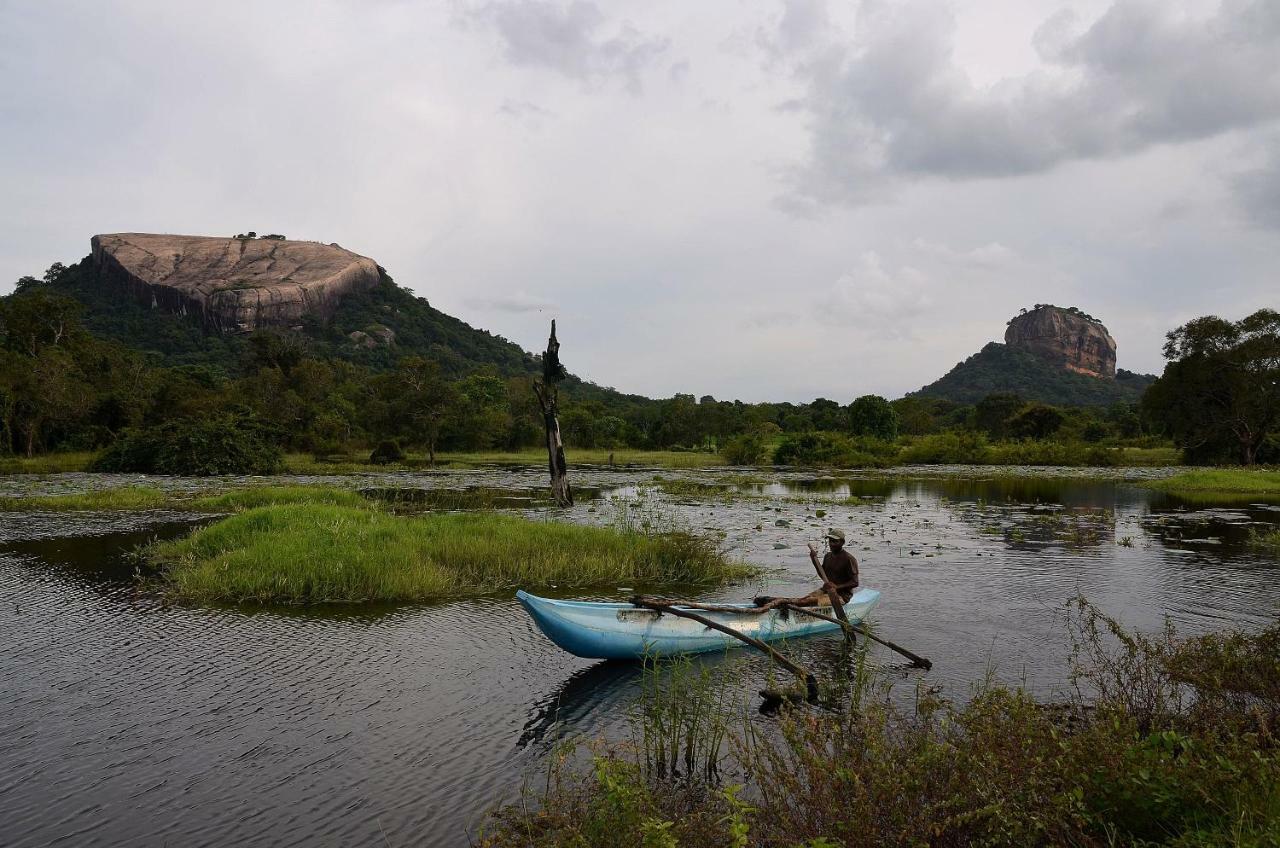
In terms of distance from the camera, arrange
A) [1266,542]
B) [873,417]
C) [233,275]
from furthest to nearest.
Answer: [233,275]
[873,417]
[1266,542]

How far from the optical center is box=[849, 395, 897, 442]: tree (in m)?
73.5

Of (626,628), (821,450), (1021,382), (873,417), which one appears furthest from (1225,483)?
(1021,382)

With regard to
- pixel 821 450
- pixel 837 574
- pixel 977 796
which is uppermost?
pixel 821 450

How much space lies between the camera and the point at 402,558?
15.0 meters

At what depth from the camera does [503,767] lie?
7613 millimetres

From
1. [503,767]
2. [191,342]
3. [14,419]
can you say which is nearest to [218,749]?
[503,767]

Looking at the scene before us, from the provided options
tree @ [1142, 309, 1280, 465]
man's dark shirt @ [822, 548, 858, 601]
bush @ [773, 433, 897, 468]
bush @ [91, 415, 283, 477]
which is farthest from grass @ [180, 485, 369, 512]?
tree @ [1142, 309, 1280, 465]

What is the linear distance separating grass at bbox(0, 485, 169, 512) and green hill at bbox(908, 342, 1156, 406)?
148m

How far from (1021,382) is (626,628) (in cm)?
17406

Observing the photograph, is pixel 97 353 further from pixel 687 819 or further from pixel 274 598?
pixel 687 819

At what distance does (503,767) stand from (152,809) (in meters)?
3.05

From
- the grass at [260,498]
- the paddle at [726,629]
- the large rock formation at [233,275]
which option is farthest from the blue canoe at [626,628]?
the large rock formation at [233,275]

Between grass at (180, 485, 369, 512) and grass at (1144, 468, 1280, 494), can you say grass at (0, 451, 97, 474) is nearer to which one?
grass at (180, 485, 369, 512)

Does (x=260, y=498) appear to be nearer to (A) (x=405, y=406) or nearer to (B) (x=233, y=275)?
(A) (x=405, y=406)
